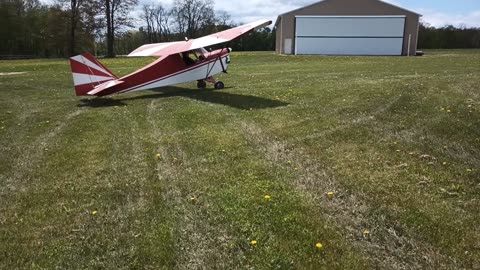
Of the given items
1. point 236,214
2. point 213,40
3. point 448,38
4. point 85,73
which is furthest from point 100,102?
point 448,38

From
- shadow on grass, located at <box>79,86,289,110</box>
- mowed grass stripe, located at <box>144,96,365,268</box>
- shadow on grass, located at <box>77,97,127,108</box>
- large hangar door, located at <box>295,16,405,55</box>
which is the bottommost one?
mowed grass stripe, located at <box>144,96,365,268</box>

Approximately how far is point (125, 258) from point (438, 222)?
3.30 m

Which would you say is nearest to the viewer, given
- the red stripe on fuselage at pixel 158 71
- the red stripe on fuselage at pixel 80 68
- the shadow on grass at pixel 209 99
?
the shadow on grass at pixel 209 99

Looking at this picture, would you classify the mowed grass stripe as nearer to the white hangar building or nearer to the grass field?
the grass field

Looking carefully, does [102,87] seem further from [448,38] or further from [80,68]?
[448,38]

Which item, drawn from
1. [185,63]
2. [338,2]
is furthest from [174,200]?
[338,2]

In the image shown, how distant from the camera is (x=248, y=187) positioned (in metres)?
5.55

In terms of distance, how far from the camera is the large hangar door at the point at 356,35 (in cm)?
4625

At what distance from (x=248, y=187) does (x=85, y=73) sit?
29.8ft

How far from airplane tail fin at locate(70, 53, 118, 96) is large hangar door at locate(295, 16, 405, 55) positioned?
3717cm

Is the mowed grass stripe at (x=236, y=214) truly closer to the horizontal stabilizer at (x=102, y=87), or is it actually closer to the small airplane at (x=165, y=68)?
the horizontal stabilizer at (x=102, y=87)

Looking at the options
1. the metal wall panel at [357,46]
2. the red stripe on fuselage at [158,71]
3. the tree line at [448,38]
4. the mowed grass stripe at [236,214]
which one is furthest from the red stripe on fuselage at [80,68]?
the tree line at [448,38]

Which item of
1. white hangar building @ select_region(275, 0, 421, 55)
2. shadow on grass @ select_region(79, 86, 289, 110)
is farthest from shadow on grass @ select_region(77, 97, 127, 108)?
white hangar building @ select_region(275, 0, 421, 55)

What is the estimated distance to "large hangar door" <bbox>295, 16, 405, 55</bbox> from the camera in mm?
46250
